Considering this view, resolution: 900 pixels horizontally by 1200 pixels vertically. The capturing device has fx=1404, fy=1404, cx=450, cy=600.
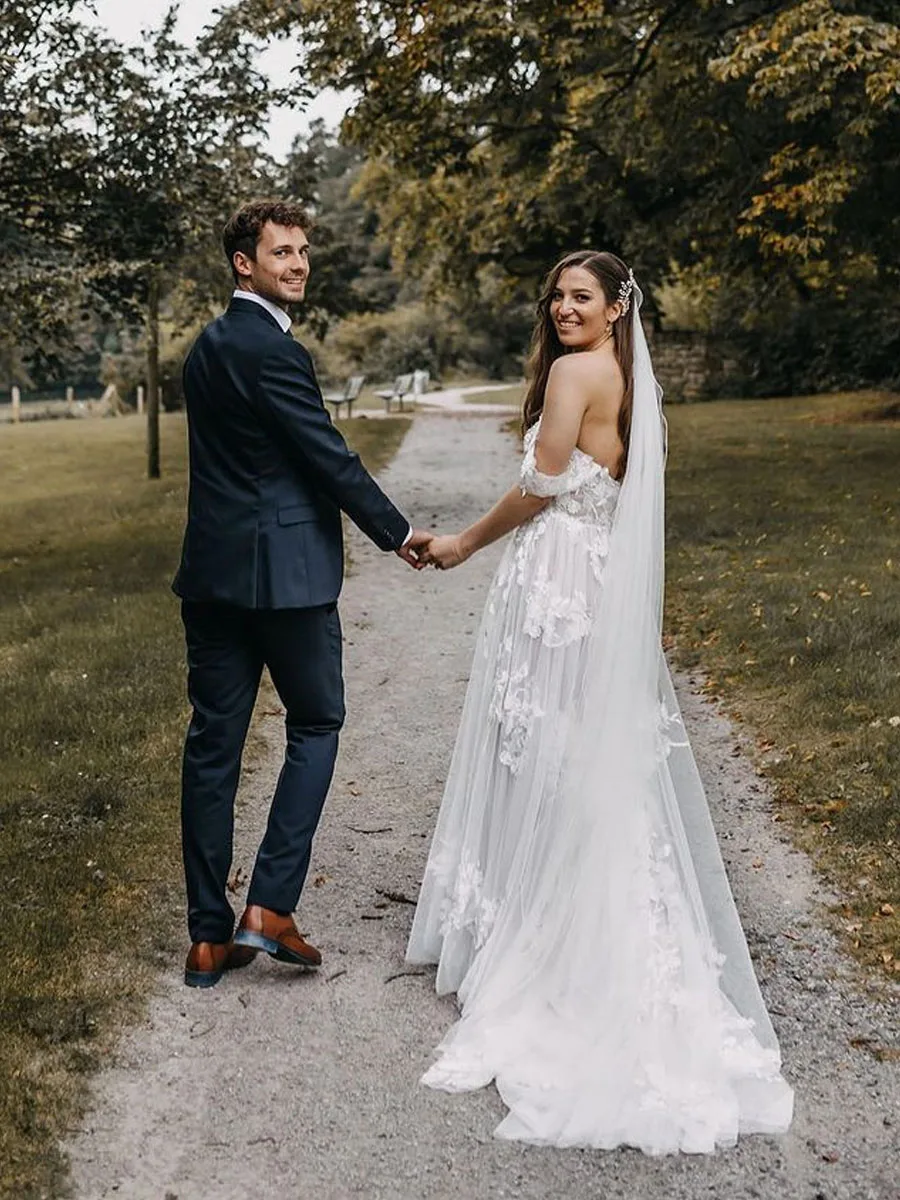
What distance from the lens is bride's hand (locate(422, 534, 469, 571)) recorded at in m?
4.68

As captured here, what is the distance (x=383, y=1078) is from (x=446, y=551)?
1.71 m

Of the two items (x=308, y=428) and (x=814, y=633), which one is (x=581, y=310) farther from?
(x=814, y=633)

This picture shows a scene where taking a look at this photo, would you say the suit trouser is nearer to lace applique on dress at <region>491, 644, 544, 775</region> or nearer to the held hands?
the held hands

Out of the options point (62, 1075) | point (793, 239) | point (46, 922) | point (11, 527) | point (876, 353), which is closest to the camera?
point (62, 1075)

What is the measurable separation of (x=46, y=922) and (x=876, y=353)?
27891 mm

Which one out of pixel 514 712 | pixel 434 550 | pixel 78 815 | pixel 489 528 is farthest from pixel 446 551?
pixel 78 815

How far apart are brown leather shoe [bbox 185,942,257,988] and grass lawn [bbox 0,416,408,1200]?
0.52 feet

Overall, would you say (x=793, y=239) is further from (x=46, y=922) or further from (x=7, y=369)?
(x=7, y=369)

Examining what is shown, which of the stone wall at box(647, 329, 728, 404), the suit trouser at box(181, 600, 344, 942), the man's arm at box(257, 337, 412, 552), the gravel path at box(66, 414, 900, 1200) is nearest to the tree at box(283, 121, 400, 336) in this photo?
the man's arm at box(257, 337, 412, 552)

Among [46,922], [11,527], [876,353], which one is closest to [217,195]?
[11,527]

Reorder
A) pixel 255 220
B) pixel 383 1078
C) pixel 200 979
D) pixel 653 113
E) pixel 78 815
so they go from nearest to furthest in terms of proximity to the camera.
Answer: pixel 383 1078, pixel 255 220, pixel 200 979, pixel 78 815, pixel 653 113

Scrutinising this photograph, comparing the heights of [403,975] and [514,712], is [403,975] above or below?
below

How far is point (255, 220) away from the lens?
4.16 meters

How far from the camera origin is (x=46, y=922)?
193 inches
